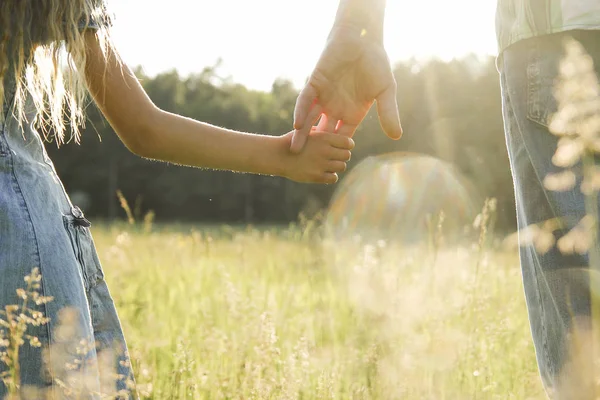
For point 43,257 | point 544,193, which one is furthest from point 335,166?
point 43,257

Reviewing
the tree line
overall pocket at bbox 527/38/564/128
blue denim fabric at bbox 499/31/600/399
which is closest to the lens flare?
the tree line

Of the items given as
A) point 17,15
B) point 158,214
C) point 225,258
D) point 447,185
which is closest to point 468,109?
point 447,185

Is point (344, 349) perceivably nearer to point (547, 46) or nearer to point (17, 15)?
point (547, 46)

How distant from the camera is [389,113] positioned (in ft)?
6.42

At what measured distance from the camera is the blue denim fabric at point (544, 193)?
1.34 meters

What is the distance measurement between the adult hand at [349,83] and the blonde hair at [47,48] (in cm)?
74

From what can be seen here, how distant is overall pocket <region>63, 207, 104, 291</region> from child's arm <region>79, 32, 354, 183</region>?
25cm

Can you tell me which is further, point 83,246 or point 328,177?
point 328,177

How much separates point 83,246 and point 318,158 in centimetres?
72

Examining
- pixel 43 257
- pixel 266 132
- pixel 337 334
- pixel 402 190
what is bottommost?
pixel 337 334

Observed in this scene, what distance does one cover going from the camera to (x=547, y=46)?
1349 mm

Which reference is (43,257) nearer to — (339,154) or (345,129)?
(339,154)

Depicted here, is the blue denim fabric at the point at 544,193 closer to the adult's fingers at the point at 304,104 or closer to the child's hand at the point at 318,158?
the child's hand at the point at 318,158

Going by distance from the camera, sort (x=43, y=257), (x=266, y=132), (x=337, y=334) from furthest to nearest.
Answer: (x=266, y=132), (x=337, y=334), (x=43, y=257)
